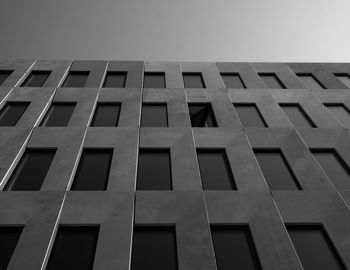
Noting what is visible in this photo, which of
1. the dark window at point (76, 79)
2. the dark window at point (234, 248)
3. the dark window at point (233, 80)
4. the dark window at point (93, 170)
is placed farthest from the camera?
the dark window at point (233, 80)

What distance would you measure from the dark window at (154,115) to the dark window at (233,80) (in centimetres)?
469

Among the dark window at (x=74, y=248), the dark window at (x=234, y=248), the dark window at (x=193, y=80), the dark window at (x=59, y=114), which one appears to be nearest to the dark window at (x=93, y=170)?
Answer: the dark window at (x=74, y=248)

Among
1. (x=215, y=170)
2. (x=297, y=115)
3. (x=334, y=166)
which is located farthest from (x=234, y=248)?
(x=297, y=115)

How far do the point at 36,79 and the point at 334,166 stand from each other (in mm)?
16162

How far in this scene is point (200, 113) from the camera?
54.3 ft

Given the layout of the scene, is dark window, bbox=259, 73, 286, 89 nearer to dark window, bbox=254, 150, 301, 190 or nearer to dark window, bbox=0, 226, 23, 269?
dark window, bbox=254, 150, 301, 190

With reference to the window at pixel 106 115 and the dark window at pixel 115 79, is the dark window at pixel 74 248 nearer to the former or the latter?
the window at pixel 106 115

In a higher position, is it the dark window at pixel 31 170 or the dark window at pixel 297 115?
the dark window at pixel 297 115

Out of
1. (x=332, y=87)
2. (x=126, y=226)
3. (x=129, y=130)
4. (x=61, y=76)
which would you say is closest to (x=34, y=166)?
(x=129, y=130)

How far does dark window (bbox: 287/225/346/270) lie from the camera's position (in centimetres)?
923

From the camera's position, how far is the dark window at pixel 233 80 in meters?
18.7

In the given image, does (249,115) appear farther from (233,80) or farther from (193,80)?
(193,80)

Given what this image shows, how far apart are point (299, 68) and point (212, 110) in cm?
815

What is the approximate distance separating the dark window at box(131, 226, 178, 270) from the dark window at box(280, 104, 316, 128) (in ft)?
29.8
